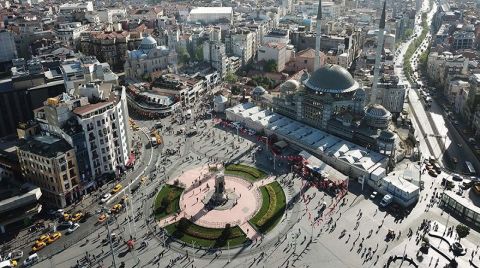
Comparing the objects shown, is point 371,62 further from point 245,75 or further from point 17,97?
point 17,97

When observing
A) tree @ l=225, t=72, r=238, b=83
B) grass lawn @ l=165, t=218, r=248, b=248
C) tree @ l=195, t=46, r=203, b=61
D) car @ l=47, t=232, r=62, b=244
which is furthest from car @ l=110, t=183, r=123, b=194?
tree @ l=195, t=46, r=203, b=61

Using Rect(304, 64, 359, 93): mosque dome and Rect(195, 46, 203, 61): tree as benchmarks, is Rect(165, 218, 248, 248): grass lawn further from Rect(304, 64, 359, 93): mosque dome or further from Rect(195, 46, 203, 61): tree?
Rect(195, 46, 203, 61): tree

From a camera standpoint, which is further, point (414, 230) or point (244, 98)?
point (244, 98)

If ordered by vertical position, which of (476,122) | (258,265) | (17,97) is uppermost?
(17,97)

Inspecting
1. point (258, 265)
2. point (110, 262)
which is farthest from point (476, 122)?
point (110, 262)

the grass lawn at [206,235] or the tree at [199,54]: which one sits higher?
the tree at [199,54]

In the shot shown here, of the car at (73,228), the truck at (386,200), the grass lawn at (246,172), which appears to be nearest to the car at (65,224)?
the car at (73,228)

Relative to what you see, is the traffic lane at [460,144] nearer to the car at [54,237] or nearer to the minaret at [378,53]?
the minaret at [378,53]
